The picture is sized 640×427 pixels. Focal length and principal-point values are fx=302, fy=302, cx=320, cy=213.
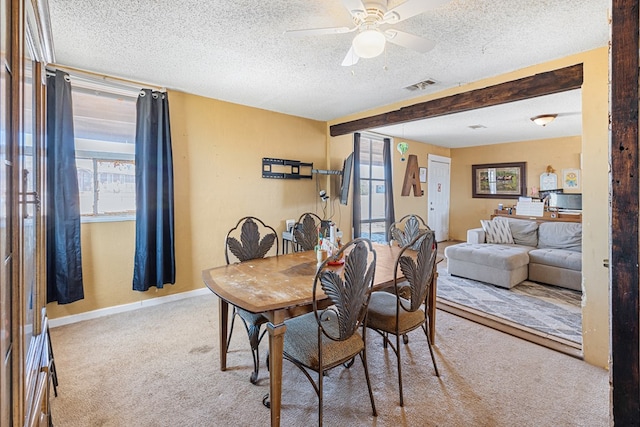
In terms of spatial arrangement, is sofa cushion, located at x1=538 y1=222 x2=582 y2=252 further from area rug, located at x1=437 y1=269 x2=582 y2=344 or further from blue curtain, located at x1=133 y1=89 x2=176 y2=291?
blue curtain, located at x1=133 y1=89 x2=176 y2=291

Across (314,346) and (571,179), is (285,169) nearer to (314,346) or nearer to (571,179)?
(314,346)

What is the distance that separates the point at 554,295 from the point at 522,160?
3.57m

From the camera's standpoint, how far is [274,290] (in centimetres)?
171

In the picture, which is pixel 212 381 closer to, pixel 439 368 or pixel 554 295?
pixel 439 368

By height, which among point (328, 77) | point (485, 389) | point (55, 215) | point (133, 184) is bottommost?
point (485, 389)

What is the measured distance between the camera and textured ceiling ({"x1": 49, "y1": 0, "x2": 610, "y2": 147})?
1.89 metres

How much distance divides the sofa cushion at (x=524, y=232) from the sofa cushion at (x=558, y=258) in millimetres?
344

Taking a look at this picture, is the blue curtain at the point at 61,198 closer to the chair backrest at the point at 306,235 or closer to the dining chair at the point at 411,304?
the chair backrest at the point at 306,235

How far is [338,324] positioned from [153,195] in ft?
8.37

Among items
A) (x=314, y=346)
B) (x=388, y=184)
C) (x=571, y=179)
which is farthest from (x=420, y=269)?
(x=571, y=179)

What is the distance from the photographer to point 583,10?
187cm

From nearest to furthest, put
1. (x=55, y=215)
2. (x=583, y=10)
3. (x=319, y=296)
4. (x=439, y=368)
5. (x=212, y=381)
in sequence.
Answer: (x=319, y=296), (x=583, y=10), (x=212, y=381), (x=439, y=368), (x=55, y=215)

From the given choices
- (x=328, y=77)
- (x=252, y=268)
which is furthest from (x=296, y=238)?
(x=328, y=77)

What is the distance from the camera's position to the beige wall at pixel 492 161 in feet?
18.9
